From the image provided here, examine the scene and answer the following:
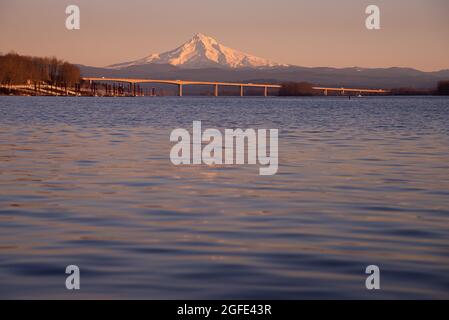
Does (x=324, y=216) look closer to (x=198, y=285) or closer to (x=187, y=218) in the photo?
(x=187, y=218)

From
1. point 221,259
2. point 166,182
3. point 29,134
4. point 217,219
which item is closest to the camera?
point 221,259

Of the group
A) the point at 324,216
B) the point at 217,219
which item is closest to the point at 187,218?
the point at 217,219

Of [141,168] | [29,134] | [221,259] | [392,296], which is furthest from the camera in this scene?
[29,134]

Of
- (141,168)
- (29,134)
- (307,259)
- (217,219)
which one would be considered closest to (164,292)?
(307,259)

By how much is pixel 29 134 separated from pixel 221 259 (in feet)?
93.0

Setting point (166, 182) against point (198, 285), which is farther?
point (166, 182)

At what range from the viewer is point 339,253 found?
1102 cm

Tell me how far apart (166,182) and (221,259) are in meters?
8.26

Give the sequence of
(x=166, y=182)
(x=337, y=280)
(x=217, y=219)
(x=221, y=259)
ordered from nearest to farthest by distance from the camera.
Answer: (x=337, y=280) → (x=221, y=259) → (x=217, y=219) → (x=166, y=182)

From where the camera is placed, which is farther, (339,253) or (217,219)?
(217,219)

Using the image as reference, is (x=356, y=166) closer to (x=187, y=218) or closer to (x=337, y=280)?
(x=187, y=218)

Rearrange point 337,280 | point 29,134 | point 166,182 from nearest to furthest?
point 337,280, point 166,182, point 29,134

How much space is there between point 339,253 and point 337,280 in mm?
1439

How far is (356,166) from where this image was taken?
899 inches
